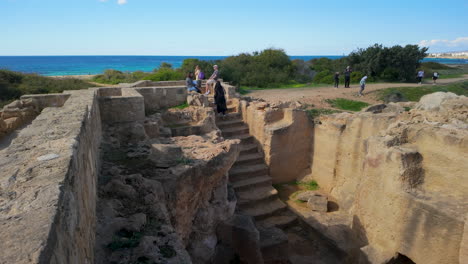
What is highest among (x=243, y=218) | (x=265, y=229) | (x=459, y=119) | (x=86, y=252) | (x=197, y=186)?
(x=459, y=119)

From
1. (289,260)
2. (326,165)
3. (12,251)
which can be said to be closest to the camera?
(12,251)

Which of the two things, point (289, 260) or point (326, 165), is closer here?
point (289, 260)

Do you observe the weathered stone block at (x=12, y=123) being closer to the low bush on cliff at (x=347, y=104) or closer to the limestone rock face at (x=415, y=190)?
the limestone rock face at (x=415, y=190)

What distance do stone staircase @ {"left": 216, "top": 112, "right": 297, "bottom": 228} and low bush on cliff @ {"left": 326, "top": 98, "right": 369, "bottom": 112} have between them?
5.02 metres

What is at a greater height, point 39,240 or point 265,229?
point 39,240

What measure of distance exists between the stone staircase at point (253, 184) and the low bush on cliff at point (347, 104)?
198 inches

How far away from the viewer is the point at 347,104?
1334 centimetres

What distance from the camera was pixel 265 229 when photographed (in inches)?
290

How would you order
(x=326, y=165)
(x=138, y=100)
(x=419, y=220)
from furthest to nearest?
(x=326, y=165) → (x=138, y=100) → (x=419, y=220)

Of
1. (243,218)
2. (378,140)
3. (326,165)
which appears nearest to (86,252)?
(243,218)

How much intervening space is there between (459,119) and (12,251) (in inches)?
320

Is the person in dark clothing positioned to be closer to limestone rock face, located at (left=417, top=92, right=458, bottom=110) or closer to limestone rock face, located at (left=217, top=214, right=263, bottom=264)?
limestone rock face, located at (left=217, top=214, right=263, bottom=264)

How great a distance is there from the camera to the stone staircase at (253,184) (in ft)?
26.6

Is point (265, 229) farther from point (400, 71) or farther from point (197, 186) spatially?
Answer: point (400, 71)
